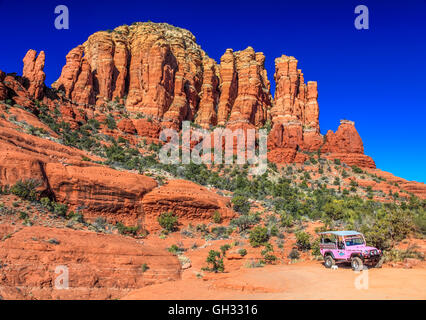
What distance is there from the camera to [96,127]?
51625 millimetres

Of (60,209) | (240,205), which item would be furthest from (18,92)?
(240,205)

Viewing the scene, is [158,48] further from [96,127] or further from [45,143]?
[45,143]

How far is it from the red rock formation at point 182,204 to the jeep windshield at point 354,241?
14191mm

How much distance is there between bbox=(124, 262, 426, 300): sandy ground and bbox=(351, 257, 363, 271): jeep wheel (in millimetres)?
720

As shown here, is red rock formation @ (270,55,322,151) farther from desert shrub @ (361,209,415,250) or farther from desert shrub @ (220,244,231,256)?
desert shrub @ (220,244,231,256)

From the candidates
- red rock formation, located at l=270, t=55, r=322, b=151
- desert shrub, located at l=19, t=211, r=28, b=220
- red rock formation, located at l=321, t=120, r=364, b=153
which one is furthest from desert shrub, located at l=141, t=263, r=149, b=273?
red rock formation, located at l=321, t=120, r=364, b=153

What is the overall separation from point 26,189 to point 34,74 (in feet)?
130

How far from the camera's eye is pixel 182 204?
990 inches

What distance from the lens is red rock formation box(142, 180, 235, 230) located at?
2409cm

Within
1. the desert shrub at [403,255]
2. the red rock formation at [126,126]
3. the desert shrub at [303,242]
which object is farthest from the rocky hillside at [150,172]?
the desert shrub at [403,255]
